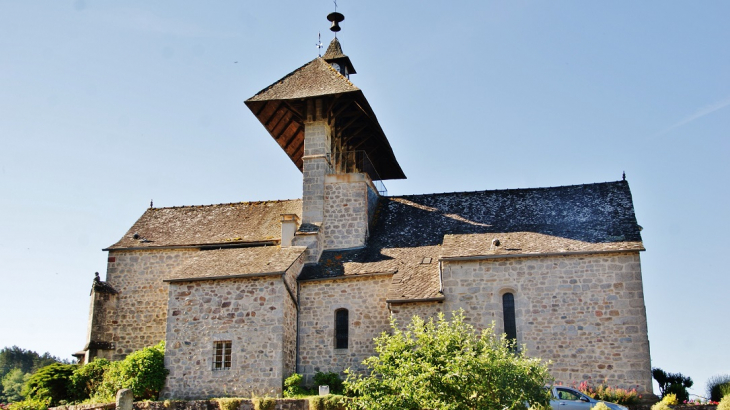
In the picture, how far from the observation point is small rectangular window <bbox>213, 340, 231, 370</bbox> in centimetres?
2175

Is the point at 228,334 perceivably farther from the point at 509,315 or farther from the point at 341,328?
the point at 509,315

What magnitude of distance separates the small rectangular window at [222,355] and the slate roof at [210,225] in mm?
5007

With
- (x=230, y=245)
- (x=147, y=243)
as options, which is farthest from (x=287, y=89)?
(x=147, y=243)

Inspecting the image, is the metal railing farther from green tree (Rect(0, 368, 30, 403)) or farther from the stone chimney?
green tree (Rect(0, 368, 30, 403))

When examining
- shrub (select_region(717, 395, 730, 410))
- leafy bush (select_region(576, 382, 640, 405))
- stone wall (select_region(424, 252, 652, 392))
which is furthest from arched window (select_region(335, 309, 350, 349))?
shrub (select_region(717, 395, 730, 410))

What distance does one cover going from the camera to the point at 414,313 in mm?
21188

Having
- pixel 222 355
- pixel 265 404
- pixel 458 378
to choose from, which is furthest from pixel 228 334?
pixel 458 378

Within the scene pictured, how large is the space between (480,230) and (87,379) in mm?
14063

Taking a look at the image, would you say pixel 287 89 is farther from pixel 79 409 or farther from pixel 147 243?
pixel 79 409

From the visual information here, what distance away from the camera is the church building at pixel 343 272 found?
2075 centimetres

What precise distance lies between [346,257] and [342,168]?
5.67 meters

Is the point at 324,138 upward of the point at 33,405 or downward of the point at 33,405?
upward

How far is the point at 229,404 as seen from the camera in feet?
64.9

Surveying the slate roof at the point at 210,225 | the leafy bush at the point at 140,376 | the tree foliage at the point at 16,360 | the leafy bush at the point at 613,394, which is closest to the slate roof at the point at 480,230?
the slate roof at the point at 210,225
